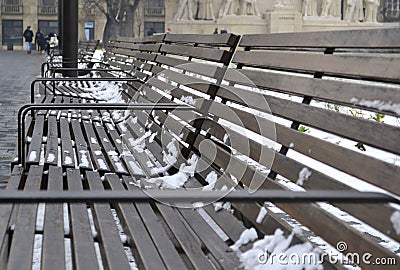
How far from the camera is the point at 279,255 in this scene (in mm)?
2537

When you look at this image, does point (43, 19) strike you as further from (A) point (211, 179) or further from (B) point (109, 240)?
(B) point (109, 240)

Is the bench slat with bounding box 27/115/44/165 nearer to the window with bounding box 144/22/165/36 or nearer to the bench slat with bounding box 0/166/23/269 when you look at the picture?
the bench slat with bounding box 0/166/23/269

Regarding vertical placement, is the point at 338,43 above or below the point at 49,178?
above

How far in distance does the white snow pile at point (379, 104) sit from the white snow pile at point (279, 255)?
47cm

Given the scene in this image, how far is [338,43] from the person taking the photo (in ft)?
9.23

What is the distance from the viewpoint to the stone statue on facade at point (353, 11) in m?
40.7

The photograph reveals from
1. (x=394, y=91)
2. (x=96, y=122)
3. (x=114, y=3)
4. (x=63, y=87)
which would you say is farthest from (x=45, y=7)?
(x=394, y=91)

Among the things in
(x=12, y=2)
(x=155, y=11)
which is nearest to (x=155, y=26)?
(x=155, y=11)

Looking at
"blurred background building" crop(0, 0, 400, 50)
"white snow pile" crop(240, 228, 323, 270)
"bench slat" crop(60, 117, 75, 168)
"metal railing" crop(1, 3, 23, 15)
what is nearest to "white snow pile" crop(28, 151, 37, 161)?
"bench slat" crop(60, 117, 75, 168)

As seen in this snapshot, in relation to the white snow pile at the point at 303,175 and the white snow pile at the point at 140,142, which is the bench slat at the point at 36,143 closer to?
the white snow pile at the point at 140,142

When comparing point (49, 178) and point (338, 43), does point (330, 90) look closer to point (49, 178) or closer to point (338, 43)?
point (338, 43)

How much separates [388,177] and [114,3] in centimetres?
4754

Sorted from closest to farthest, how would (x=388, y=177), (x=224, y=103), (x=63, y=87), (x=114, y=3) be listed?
(x=388, y=177)
(x=224, y=103)
(x=63, y=87)
(x=114, y=3)

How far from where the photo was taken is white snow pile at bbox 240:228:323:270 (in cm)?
240
